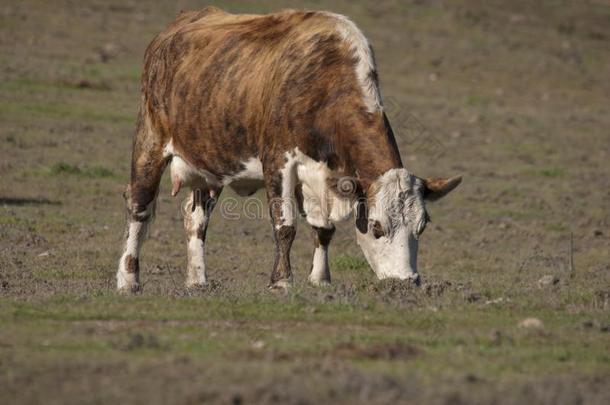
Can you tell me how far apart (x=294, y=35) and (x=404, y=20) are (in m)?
26.1

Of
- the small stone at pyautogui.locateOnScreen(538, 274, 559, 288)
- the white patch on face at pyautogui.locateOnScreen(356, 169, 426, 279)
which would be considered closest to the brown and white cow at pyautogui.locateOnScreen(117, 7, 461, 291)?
the white patch on face at pyautogui.locateOnScreen(356, 169, 426, 279)

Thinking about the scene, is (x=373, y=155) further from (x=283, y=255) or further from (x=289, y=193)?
(x=283, y=255)

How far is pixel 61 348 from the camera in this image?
788 cm

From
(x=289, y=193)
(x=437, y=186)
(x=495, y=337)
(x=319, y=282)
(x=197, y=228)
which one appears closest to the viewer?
(x=495, y=337)

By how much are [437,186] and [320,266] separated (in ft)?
6.19

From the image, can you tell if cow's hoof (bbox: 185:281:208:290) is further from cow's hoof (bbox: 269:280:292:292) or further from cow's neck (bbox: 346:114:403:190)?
cow's neck (bbox: 346:114:403:190)

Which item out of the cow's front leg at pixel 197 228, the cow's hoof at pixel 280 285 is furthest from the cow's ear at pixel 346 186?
the cow's front leg at pixel 197 228

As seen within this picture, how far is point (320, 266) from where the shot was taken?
11773mm

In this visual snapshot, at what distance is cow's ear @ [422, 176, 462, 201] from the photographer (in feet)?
33.6

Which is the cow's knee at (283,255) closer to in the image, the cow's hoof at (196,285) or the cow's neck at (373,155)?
the cow's hoof at (196,285)

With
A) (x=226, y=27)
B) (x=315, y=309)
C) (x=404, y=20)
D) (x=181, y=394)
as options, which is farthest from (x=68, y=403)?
(x=404, y=20)

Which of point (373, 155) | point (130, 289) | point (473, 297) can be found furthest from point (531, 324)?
point (130, 289)

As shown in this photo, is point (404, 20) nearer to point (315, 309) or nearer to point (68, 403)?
point (315, 309)

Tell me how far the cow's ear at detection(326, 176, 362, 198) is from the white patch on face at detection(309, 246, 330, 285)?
50.6 inches
